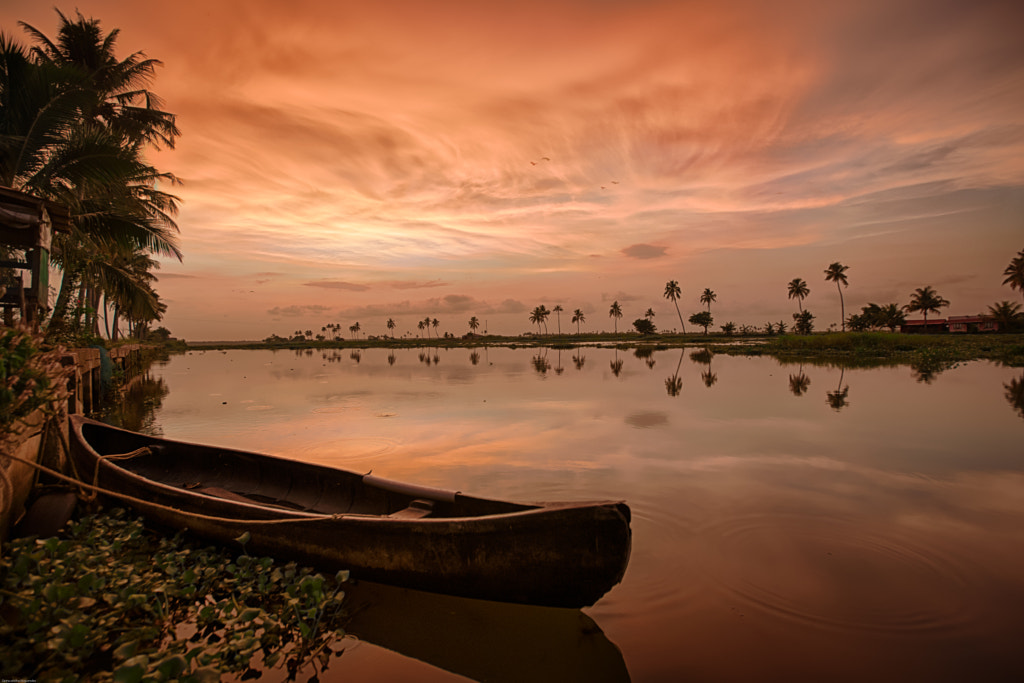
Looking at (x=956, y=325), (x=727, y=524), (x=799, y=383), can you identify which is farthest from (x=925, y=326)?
(x=727, y=524)

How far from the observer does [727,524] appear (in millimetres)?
6176

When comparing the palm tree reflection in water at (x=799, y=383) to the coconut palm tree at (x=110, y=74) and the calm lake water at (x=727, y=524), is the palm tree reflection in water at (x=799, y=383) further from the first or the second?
the coconut palm tree at (x=110, y=74)

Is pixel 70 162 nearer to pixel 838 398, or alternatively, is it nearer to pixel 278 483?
pixel 278 483

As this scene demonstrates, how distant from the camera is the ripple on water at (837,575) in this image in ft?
13.6

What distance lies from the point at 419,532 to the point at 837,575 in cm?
414

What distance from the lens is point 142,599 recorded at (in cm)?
384

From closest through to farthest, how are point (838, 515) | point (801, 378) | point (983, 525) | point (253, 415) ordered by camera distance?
point (983, 525) → point (838, 515) → point (253, 415) → point (801, 378)

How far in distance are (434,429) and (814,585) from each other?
870cm

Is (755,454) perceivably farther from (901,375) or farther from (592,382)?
(901,375)

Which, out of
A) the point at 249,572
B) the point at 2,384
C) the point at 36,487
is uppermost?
the point at 2,384

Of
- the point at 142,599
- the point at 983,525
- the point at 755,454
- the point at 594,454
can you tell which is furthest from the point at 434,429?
the point at 983,525

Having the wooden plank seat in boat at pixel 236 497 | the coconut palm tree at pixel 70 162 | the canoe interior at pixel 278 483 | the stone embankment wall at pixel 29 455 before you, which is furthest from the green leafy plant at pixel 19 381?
the coconut palm tree at pixel 70 162

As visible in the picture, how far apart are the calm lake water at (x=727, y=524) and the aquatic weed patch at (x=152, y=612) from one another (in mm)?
469

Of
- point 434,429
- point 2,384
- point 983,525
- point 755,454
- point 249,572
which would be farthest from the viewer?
point 434,429
